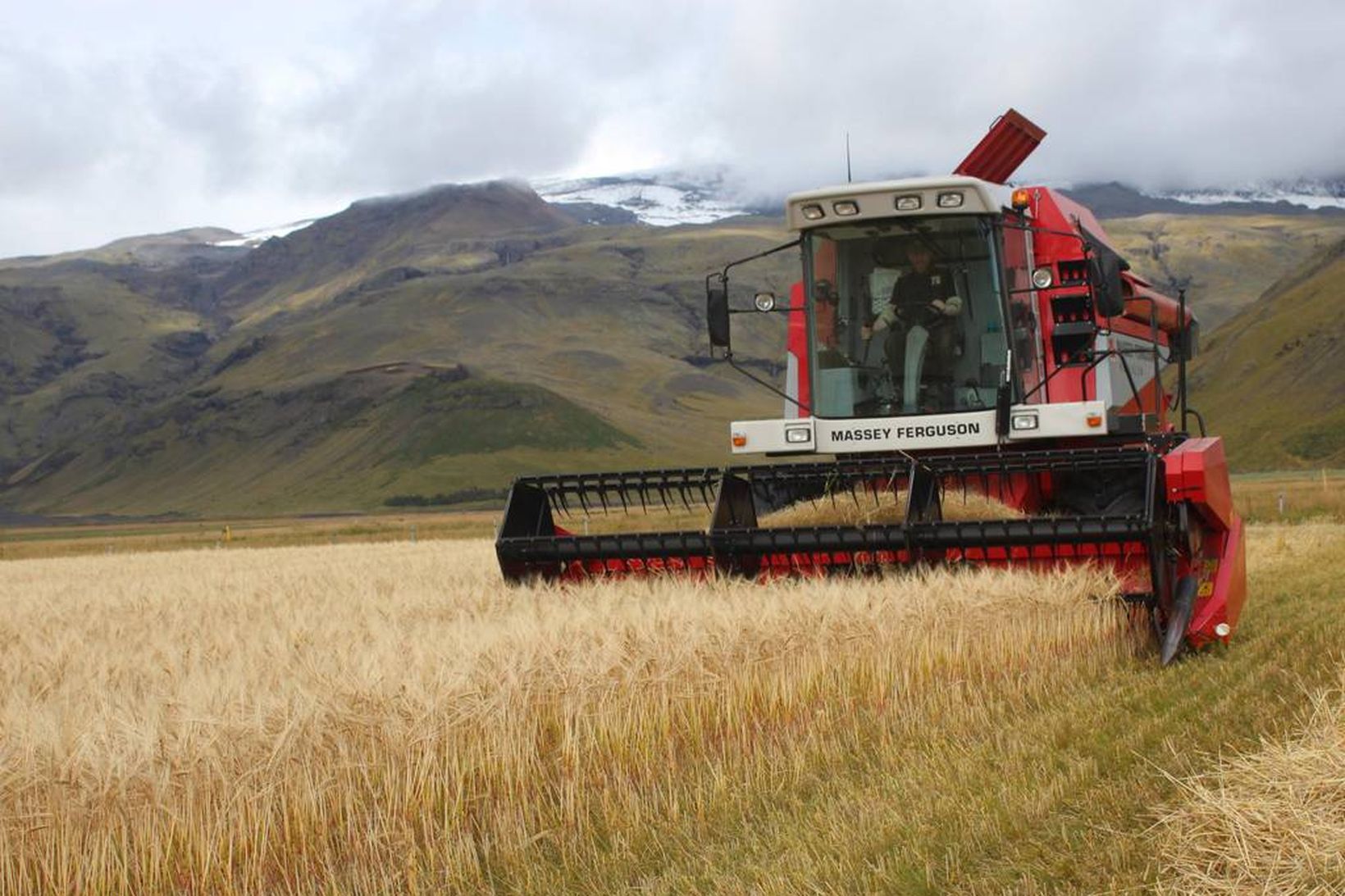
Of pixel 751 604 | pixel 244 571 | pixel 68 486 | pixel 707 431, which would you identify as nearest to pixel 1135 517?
pixel 751 604

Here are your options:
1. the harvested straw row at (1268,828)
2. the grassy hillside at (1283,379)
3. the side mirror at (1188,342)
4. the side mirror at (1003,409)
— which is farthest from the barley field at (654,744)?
the grassy hillside at (1283,379)

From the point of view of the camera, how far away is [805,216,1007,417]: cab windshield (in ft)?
37.0

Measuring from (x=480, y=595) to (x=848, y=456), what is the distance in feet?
11.3

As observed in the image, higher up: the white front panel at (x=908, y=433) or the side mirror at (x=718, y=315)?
the side mirror at (x=718, y=315)

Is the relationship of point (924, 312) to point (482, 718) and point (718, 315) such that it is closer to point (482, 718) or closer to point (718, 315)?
point (718, 315)

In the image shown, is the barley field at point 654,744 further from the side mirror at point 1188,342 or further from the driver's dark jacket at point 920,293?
the side mirror at point 1188,342

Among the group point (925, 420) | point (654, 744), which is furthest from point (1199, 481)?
point (654, 744)

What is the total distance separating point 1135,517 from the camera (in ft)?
28.6

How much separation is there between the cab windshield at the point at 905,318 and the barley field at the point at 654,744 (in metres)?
2.63

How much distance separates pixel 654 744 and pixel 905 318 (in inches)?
231

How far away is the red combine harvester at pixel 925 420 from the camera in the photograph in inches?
376

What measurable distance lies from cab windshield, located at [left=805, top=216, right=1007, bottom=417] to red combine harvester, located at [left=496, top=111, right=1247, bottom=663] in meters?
0.01

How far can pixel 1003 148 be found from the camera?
14742 millimetres

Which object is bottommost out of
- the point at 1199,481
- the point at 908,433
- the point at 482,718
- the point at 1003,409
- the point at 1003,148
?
the point at 482,718
